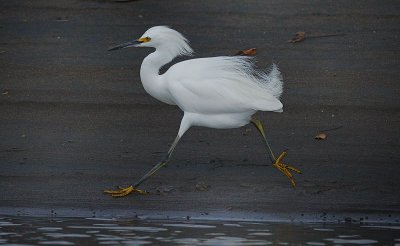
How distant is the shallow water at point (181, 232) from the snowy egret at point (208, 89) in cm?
64

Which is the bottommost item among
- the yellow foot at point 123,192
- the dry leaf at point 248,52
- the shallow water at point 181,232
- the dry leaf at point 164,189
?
the shallow water at point 181,232

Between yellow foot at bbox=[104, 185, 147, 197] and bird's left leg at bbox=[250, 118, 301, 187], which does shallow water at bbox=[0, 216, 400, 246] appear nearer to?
yellow foot at bbox=[104, 185, 147, 197]

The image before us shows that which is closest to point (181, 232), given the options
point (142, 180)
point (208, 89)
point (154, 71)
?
point (142, 180)

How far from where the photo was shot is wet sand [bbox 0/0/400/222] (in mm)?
9438

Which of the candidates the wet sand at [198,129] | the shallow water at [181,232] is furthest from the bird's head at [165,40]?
the shallow water at [181,232]

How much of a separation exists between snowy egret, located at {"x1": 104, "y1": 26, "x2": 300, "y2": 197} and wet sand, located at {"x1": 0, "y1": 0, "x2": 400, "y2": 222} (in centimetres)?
35

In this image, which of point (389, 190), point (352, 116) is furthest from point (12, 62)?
point (389, 190)

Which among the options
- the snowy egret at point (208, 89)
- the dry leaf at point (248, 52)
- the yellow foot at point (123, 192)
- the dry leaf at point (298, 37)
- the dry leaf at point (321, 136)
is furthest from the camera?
the dry leaf at point (298, 37)

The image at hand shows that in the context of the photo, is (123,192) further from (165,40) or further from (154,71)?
(165,40)

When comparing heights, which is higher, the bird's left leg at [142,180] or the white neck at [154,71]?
the white neck at [154,71]

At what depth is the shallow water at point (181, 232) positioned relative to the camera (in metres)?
8.21

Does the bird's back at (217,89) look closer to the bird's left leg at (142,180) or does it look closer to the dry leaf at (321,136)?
the bird's left leg at (142,180)

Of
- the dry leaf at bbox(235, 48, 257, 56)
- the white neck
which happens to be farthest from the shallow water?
the dry leaf at bbox(235, 48, 257, 56)

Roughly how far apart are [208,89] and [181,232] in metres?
1.45
